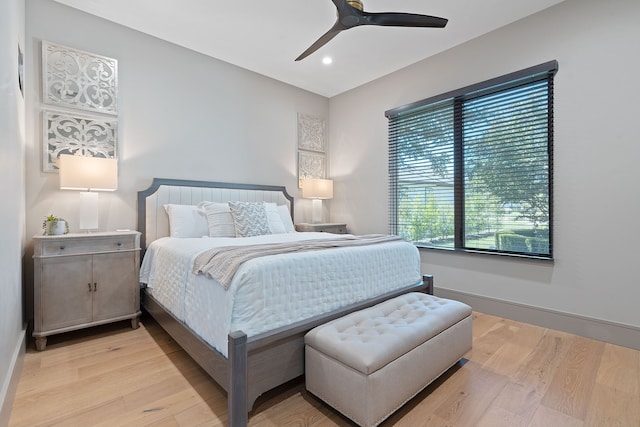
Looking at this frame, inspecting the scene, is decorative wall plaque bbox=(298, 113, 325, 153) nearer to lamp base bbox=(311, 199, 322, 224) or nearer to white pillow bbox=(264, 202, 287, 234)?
lamp base bbox=(311, 199, 322, 224)

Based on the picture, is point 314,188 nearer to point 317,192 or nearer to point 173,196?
point 317,192

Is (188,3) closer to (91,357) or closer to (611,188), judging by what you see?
(91,357)

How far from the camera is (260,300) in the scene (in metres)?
1.61

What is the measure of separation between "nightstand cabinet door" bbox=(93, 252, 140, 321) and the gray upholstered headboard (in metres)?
0.47

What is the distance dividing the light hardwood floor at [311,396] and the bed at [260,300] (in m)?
0.19

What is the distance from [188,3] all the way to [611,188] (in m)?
3.94

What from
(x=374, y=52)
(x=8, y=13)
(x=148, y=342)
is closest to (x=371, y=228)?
(x=374, y=52)

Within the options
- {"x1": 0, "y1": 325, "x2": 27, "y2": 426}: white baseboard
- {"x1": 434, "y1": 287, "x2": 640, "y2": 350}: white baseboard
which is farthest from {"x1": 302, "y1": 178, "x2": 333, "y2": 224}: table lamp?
{"x1": 0, "y1": 325, "x2": 27, "y2": 426}: white baseboard

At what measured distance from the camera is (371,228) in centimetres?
436

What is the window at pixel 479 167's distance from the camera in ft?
9.32

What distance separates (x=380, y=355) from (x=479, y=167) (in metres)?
2.58

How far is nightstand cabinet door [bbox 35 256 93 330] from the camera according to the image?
2.32m

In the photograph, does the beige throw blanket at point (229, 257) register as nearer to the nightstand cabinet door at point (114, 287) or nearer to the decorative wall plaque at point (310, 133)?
the nightstand cabinet door at point (114, 287)

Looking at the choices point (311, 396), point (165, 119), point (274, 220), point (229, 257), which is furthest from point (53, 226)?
point (311, 396)
